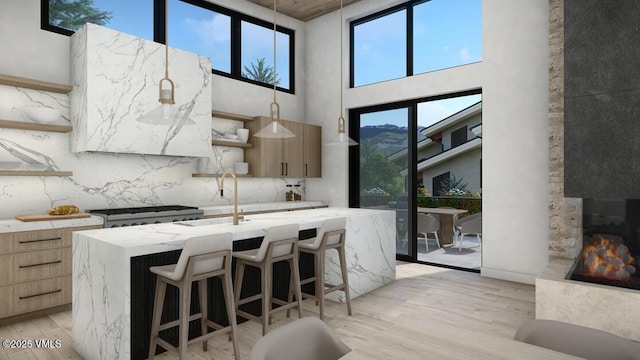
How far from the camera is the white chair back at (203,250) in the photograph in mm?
2375

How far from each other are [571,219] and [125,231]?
4.08 m

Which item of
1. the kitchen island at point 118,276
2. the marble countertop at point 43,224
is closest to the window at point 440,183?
the kitchen island at point 118,276

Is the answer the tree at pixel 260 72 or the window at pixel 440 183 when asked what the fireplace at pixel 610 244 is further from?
the window at pixel 440 183

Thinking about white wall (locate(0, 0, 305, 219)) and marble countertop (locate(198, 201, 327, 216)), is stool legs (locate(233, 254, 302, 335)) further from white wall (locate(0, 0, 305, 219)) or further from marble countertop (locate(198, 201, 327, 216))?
white wall (locate(0, 0, 305, 219))

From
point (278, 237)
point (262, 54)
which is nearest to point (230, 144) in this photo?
point (262, 54)

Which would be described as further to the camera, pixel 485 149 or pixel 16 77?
pixel 485 149

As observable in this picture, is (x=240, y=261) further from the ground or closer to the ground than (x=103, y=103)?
closer to the ground

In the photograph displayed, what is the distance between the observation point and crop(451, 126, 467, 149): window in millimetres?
8562

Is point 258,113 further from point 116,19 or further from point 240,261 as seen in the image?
point 240,261

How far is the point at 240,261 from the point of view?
10.2ft

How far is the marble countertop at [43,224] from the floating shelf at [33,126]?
91 cm

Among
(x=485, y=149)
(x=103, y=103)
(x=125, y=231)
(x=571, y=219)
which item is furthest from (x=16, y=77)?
(x=571, y=219)

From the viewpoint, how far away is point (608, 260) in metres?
3.19

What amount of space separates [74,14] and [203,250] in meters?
3.69
